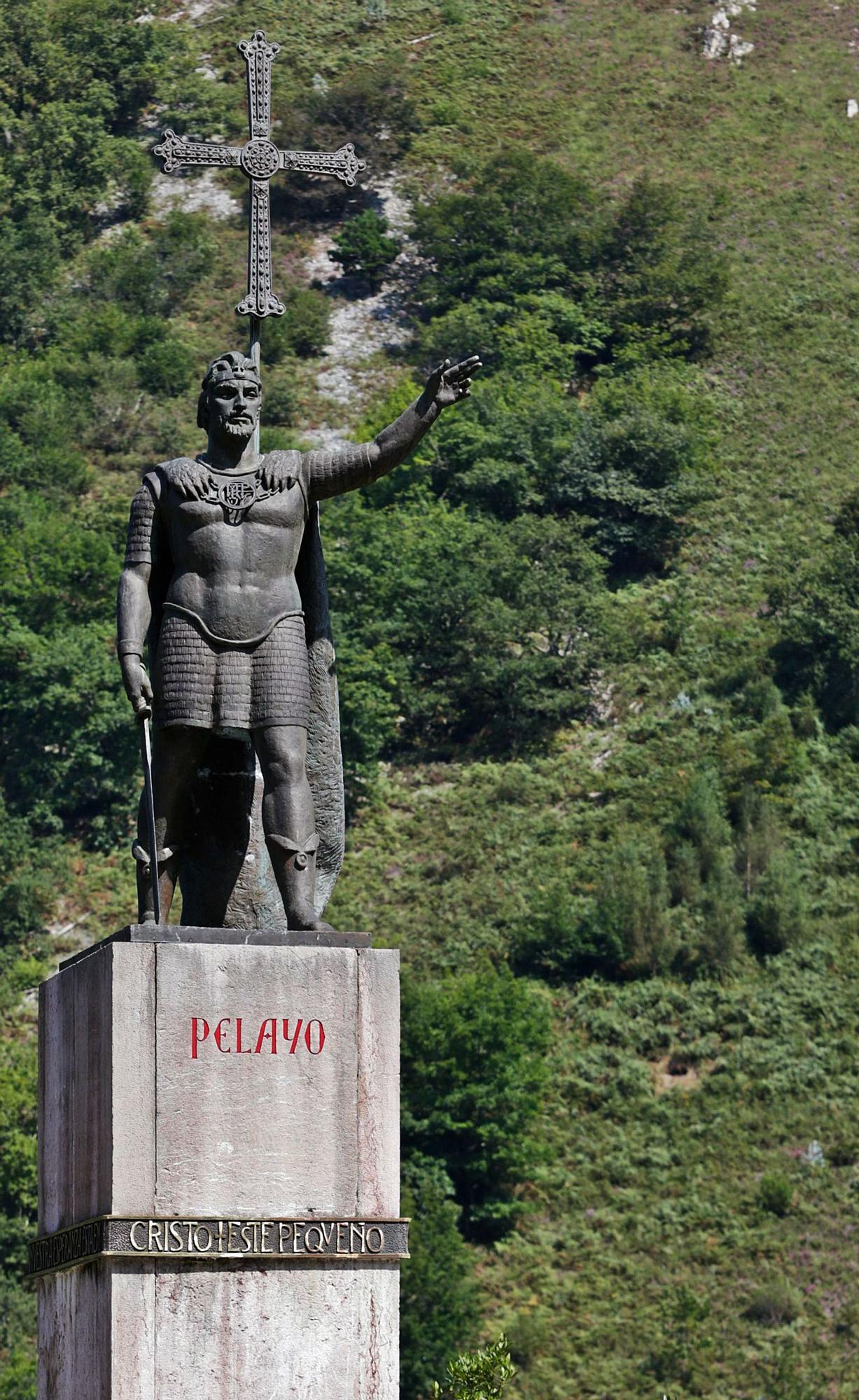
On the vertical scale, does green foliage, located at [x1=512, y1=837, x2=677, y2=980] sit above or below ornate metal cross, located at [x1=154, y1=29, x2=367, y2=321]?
above

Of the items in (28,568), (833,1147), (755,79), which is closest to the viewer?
(833,1147)

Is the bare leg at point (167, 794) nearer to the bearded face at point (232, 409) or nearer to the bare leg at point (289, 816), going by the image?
the bare leg at point (289, 816)

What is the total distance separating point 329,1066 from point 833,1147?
38036 millimetres

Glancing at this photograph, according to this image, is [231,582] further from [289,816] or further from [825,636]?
[825,636]

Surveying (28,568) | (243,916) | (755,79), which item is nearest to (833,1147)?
(28,568)

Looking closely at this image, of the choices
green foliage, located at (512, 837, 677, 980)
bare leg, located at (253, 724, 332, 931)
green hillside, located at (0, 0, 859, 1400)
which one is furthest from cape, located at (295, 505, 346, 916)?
green foliage, located at (512, 837, 677, 980)


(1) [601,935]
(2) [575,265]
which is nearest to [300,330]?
(2) [575,265]

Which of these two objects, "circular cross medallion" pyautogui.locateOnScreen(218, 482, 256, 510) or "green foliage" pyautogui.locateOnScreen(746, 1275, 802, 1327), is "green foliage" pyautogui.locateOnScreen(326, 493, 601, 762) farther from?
"circular cross medallion" pyautogui.locateOnScreen(218, 482, 256, 510)

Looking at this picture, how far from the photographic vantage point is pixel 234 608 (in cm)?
1455

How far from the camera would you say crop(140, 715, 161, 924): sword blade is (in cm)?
1421

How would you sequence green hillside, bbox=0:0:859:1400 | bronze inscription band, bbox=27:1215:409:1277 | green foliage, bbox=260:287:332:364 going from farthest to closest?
green foliage, bbox=260:287:332:364 → green hillside, bbox=0:0:859:1400 → bronze inscription band, bbox=27:1215:409:1277

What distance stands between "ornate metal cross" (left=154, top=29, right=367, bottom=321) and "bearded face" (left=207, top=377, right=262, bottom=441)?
1027 mm

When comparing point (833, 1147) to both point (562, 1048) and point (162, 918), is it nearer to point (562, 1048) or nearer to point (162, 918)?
point (562, 1048)

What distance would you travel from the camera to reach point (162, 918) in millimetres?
14141
